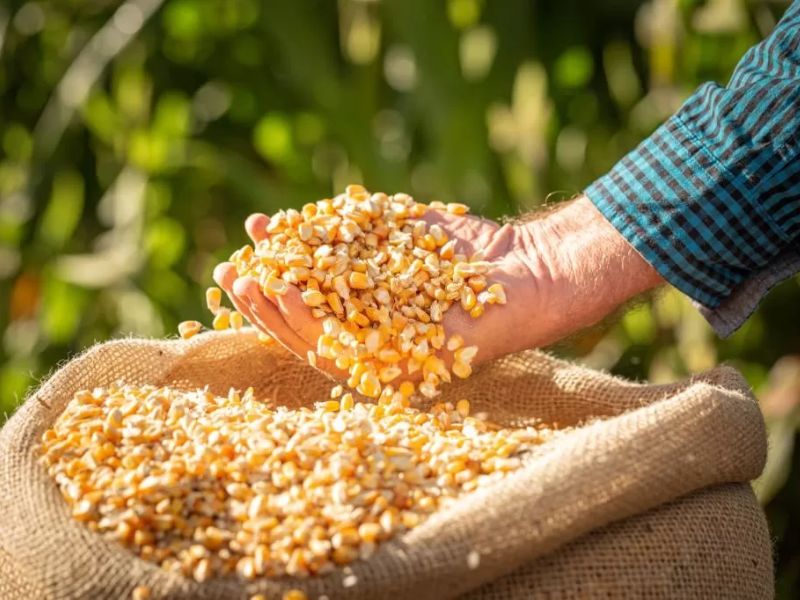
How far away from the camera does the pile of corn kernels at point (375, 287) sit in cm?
151

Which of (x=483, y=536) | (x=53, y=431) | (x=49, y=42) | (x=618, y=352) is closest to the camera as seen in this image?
(x=483, y=536)

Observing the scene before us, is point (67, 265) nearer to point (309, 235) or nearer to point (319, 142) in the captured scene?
point (319, 142)

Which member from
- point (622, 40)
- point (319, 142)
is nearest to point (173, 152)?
point (319, 142)

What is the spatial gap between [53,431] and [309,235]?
1.52 feet

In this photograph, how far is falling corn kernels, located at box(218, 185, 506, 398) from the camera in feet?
4.96

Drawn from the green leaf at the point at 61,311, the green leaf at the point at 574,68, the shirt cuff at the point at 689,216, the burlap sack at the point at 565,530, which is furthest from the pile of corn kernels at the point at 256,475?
the green leaf at the point at 61,311

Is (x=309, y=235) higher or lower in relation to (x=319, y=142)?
higher

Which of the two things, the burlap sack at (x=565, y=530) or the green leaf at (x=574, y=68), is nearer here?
the burlap sack at (x=565, y=530)

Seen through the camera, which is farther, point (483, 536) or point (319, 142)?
point (319, 142)

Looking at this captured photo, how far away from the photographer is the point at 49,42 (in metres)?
3.83

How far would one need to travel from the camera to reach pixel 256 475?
1231mm

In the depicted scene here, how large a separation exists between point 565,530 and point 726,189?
632 millimetres

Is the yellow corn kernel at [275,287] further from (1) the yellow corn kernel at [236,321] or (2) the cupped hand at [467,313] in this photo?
(1) the yellow corn kernel at [236,321]

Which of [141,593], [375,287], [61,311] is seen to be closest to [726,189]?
[375,287]
